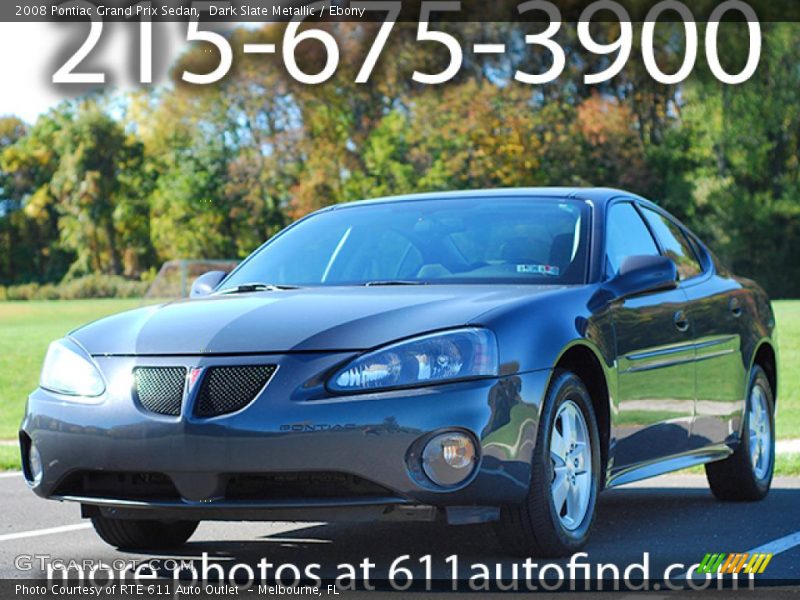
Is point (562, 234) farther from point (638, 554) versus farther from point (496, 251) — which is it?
point (638, 554)

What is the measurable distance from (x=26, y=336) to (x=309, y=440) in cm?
3441

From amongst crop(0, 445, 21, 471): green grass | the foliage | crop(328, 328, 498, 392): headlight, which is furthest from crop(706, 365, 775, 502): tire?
the foliage

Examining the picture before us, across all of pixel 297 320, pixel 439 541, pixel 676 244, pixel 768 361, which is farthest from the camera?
pixel 768 361

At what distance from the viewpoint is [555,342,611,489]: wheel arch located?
6.55m

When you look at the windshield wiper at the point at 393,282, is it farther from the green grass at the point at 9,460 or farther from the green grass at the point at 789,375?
the green grass at the point at 789,375

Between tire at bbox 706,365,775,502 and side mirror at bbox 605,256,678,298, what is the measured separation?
1645 mm

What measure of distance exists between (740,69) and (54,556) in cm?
6240

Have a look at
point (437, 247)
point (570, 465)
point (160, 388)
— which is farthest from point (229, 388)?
point (437, 247)

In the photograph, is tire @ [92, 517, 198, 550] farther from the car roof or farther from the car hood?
the car roof

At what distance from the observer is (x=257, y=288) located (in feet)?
23.3

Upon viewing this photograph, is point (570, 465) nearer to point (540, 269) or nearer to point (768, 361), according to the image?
point (540, 269)

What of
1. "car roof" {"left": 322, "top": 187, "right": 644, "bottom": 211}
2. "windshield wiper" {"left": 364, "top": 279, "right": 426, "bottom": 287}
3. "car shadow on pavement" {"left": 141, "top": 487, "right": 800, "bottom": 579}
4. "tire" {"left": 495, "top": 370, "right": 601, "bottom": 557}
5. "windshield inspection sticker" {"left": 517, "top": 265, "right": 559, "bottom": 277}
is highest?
"car roof" {"left": 322, "top": 187, "right": 644, "bottom": 211}
